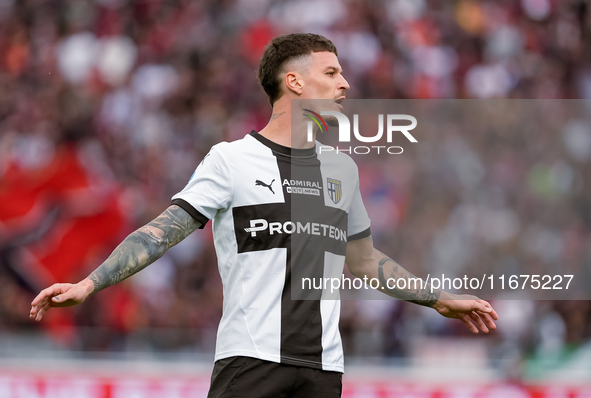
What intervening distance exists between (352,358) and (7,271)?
390 cm

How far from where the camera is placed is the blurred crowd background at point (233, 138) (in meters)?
6.97

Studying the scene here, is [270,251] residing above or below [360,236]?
below

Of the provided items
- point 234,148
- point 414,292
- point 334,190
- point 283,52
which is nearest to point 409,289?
point 414,292

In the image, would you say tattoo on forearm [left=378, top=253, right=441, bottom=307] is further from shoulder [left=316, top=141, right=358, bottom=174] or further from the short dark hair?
the short dark hair

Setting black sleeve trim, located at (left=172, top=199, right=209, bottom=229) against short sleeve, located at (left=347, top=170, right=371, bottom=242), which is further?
short sleeve, located at (left=347, top=170, right=371, bottom=242)

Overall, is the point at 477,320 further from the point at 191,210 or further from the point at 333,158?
the point at 191,210

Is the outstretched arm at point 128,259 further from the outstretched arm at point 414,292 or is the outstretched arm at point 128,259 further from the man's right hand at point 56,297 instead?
the outstretched arm at point 414,292

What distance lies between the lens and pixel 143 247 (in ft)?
9.12

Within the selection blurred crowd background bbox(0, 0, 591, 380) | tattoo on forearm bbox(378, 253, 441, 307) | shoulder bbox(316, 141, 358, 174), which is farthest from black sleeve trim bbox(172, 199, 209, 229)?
blurred crowd background bbox(0, 0, 591, 380)

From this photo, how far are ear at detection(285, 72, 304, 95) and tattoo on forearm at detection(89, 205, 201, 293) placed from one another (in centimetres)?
71

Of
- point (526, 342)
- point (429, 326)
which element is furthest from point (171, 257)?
point (526, 342)

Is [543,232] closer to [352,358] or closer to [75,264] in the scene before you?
[352,358]

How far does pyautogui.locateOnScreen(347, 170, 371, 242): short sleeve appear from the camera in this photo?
3.20 meters

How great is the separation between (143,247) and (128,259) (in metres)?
0.07
